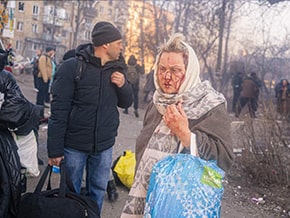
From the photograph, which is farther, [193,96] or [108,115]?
[108,115]

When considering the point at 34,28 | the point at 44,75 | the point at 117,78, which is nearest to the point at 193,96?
the point at 117,78

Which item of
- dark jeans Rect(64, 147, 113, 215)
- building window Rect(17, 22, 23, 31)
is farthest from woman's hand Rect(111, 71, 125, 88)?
building window Rect(17, 22, 23, 31)

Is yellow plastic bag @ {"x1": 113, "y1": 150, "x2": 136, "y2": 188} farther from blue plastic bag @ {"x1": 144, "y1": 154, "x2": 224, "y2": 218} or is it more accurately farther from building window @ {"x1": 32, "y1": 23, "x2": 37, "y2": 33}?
building window @ {"x1": 32, "y1": 23, "x2": 37, "y2": 33}

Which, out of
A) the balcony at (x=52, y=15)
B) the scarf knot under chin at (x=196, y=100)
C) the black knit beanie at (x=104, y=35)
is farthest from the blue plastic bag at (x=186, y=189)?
the balcony at (x=52, y=15)

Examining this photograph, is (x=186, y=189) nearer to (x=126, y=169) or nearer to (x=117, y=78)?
(x=117, y=78)

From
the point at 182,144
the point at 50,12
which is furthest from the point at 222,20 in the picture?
the point at 50,12

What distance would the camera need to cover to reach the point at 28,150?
4.29 meters

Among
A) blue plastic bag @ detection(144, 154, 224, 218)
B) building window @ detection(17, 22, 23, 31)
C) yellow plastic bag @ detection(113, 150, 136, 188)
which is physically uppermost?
building window @ detection(17, 22, 23, 31)

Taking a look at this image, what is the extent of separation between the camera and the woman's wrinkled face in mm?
2066

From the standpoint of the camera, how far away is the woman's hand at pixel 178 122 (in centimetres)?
193

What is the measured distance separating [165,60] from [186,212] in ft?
2.80

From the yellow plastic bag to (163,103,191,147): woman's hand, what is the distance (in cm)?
298

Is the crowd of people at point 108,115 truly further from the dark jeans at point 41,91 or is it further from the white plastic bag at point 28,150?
the dark jeans at point 41,91

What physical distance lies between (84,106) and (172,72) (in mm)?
1121
